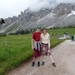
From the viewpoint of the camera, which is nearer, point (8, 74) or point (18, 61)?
point (8, 74)

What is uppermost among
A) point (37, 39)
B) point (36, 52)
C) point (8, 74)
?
point (37, 39)

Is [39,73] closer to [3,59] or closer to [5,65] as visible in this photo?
[5,65]

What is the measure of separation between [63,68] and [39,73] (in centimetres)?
185

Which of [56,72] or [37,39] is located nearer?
[56,72]

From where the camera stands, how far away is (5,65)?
1317cm

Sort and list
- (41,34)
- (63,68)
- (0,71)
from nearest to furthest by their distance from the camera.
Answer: (0,71) → (63,68) → (41,34)

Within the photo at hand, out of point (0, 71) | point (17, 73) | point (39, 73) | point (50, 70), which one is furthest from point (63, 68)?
point (0, 71)

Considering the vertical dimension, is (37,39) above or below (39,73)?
above

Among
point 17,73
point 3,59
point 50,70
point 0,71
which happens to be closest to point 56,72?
point 50,70

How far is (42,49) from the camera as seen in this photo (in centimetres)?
1403

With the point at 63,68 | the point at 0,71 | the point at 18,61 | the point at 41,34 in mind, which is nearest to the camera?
the point at 0,71

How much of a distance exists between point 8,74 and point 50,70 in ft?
7.69

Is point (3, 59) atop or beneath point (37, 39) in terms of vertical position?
beneath

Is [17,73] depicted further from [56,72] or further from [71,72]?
[71,72]
